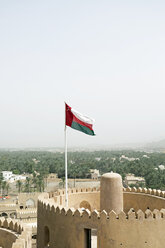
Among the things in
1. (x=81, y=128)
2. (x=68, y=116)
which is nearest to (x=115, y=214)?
(x=81, y=128)

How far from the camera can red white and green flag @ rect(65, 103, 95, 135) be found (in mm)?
13086

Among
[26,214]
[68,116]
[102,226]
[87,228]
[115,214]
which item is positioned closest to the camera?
[115,214]

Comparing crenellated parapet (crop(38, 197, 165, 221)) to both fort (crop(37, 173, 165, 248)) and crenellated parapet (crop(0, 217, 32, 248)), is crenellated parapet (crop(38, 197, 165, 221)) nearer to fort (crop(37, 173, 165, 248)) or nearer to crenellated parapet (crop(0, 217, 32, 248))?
fort (crop(37, 173, 165, 248))

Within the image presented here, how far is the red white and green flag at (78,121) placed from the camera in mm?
13086

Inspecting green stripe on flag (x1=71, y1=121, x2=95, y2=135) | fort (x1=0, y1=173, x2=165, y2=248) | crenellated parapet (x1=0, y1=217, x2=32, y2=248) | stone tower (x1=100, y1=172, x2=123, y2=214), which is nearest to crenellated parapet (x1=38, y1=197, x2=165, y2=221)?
fort (x1=0, y1=173, x2=165, y2=248)

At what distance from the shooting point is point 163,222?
1023 centimetres

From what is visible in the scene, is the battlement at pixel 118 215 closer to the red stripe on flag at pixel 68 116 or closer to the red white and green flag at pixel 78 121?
the red white and green flag at pixel 78 121

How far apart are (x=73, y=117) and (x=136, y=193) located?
6824 mm

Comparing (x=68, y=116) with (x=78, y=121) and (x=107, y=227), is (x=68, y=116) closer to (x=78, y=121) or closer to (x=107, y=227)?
(x=78, y=121)

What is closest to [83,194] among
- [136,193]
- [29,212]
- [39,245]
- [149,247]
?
[136,193]

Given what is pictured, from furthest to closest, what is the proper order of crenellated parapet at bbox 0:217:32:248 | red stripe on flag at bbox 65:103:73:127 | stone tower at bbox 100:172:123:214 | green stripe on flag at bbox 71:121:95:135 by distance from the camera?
red stripe on flag at bbox 65:103:73:127 → green stripe on flag at bbox 71:121:95:135 → stone tower at bbox 100:172:123:214 → crenellated parapet at bbox 0:217:32:248

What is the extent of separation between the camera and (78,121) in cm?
1330

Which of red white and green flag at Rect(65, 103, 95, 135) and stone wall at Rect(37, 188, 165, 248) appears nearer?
stone wall at Rect(37, 188, 165, 248)

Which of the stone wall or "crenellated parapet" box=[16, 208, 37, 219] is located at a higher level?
the stone wall
